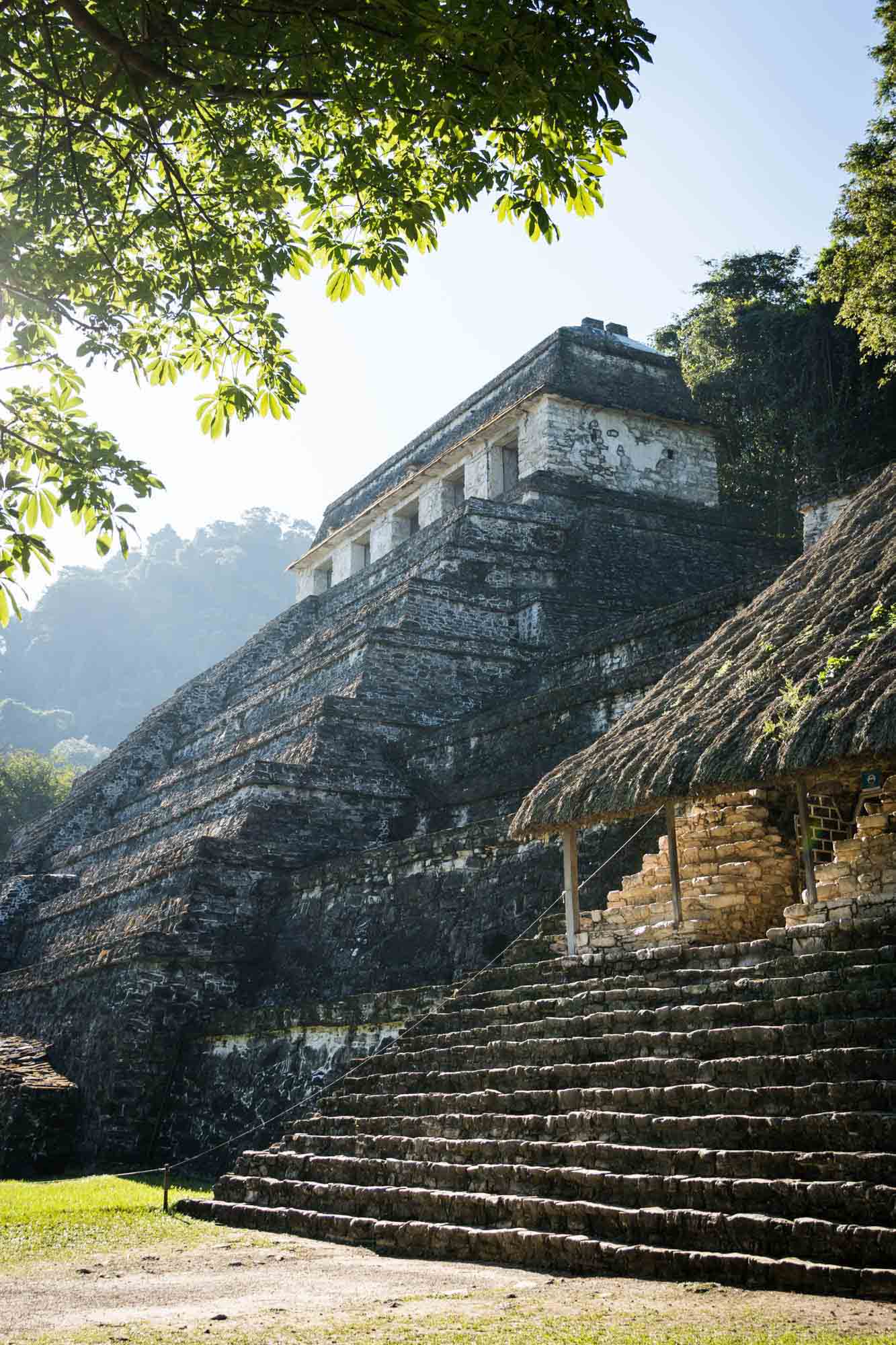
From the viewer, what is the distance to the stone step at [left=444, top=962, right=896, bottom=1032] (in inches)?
221

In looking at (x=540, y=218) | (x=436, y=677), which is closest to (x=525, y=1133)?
(x=540, y=218)

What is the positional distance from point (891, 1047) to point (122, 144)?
16.0 feet

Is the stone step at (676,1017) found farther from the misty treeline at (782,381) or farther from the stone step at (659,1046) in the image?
the misty treeline at (782,381)

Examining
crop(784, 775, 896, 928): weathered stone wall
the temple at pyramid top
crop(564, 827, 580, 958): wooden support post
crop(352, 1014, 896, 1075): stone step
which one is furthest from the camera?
the temple at pyramid top

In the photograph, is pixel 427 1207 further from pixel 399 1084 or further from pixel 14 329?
pixel 14 329

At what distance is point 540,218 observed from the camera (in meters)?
4.98

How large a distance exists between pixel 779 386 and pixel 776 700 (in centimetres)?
1395

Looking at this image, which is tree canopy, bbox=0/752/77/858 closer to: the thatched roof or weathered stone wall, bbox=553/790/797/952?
weathered stone wall, bbox=553/790/797/952

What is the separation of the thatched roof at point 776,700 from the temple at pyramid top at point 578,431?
9.59 metres

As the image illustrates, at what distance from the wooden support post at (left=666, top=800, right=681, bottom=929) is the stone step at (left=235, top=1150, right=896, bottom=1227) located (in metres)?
1.98

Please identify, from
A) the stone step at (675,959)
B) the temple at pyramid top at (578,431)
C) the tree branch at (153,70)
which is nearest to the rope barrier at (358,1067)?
the stone step at (675,959)

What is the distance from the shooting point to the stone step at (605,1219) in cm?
430

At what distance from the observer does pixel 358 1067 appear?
8.05 m

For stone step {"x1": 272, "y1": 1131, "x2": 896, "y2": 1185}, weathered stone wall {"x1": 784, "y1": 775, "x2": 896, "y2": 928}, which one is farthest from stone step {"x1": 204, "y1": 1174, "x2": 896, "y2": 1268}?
weathered stone wall {"x1": 784, "y1": 775, "x2": 896, "y2": 928}
